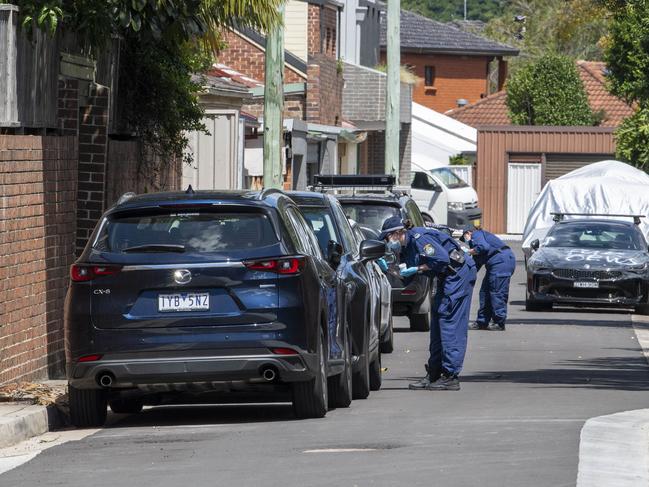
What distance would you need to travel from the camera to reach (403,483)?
29.1 ft

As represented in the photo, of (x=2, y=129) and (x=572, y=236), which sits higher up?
(x=2, y=129)

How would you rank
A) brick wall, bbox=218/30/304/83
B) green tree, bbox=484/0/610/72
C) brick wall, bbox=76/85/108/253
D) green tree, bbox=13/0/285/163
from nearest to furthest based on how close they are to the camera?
green tree, bbox=13/0/285/163 → brick wall, bbox=76/85/108/253 → brick wall, bbox=218/30/304/83 → green tree, bbox=484/0/610/72

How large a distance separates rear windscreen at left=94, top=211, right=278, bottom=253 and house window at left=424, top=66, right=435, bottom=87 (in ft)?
228

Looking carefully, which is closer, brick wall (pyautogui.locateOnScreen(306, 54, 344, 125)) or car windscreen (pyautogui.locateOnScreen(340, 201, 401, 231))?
car windscreen (pyautogui.locateOnScreen(340, 201, 401, 231))

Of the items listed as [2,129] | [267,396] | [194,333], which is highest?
[2,129]

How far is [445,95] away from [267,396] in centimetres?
6783

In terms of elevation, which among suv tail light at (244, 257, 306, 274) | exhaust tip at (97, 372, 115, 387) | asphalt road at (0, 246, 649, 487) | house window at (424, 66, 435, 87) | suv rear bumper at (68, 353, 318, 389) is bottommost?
asphalt road at (0, 246, 649, 487)

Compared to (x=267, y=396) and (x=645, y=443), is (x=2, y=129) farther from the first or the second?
(x=645, y=443)

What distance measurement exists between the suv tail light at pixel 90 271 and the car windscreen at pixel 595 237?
55.1 ft

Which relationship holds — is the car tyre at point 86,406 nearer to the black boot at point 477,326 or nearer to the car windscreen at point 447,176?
the black boot at point 477,326

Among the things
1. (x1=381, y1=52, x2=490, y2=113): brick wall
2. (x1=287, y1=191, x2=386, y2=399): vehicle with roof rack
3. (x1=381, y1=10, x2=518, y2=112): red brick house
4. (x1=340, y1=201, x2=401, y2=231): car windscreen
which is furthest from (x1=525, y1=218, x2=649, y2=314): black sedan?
(x1=381, y1=52, x2=490, y2=113): brick wall

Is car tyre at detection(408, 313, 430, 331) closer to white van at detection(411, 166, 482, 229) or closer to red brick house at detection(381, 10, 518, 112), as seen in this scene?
white van at detection(411, 166, 482, 229)

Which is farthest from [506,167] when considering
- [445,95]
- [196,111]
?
[196,111]

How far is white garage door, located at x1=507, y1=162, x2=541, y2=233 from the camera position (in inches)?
2180
